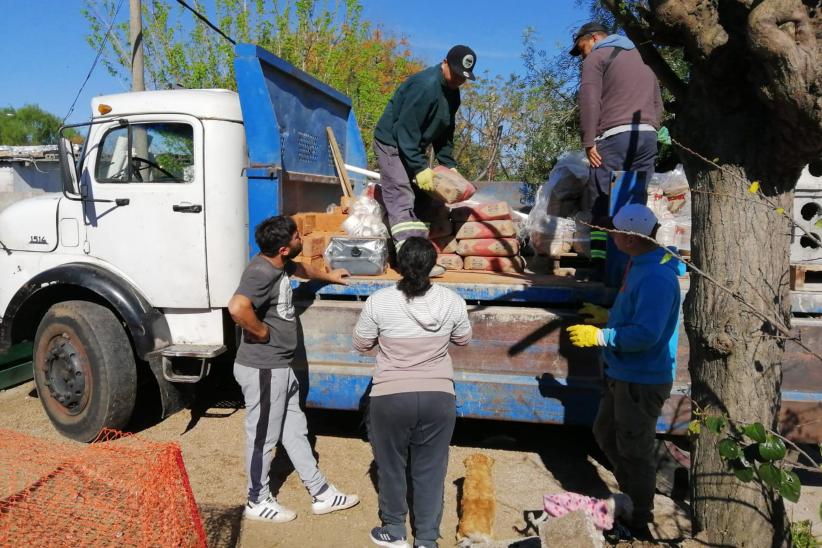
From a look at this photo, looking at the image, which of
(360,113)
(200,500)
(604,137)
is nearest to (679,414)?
(604,137)

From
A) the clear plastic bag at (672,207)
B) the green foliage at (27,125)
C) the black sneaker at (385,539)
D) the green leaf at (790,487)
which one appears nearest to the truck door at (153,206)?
the black sneaker at (385,539)

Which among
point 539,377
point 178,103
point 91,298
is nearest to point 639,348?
point 539,377

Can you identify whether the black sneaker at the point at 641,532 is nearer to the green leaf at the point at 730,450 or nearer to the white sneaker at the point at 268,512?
the green leaf at the point at 730,450

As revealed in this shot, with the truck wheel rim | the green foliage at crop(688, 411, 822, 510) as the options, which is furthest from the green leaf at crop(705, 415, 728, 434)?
the truck wheel rim

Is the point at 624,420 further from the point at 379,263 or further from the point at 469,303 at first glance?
the point at 379,263

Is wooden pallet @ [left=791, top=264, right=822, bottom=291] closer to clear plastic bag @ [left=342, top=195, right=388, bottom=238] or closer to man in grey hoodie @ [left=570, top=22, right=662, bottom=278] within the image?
man in grey hoodie @ [left=570, top=22, right=662, bottom=278]

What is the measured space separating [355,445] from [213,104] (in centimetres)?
259

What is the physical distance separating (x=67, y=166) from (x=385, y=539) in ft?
10.9

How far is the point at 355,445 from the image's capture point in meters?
4.56

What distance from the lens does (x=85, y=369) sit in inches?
173

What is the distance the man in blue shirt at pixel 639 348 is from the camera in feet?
9.53

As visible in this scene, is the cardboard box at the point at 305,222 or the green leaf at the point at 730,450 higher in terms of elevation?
the cardboard box at the point at 305,222

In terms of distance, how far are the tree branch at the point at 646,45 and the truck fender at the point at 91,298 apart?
3538 millimetres

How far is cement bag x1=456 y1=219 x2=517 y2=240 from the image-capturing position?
4535 mm
